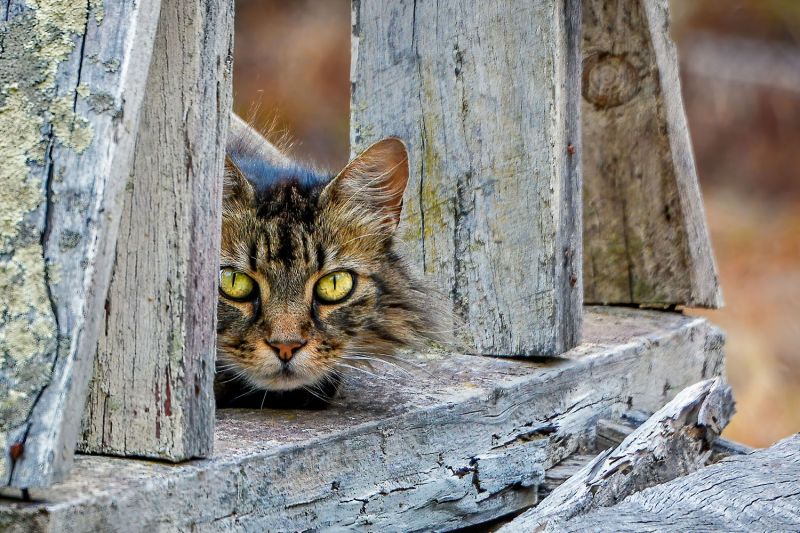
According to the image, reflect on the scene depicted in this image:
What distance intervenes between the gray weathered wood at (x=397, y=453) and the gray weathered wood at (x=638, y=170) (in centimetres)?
38

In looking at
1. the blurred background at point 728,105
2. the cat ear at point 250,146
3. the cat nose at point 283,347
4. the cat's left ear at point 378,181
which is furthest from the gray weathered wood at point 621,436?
the blurred background at point 728,105

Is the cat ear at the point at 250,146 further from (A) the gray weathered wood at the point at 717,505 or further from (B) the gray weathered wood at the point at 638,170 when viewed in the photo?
(A) the gray weathered wood at the point at 717,505

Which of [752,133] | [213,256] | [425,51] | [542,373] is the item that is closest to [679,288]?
[542,373]

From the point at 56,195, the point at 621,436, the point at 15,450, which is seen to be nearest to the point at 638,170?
the point at 621,436

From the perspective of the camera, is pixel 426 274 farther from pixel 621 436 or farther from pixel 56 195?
pixel 56 195

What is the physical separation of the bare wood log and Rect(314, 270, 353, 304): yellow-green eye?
75 cm

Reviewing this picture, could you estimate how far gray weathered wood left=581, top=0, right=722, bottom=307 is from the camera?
396cm

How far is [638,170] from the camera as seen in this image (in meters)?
4.11

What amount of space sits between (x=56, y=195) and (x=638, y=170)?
2.72m

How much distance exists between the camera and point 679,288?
4.20 metres

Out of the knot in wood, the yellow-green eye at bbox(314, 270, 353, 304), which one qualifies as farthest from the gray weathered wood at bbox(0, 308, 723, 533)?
the knot in wood

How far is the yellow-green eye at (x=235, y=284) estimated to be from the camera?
9.00ft

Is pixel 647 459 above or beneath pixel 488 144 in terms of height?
beneath

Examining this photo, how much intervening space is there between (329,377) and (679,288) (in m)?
1.88
